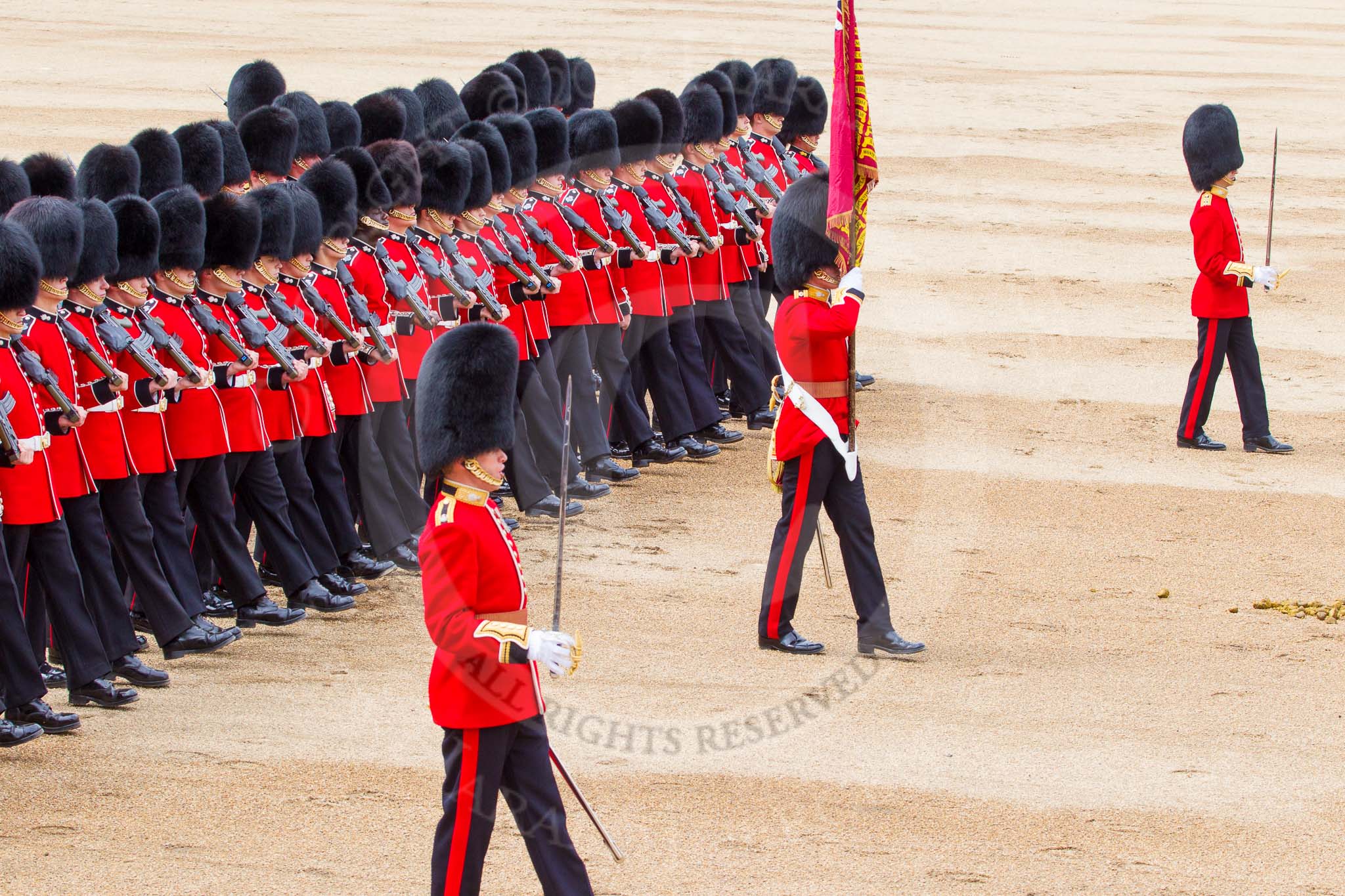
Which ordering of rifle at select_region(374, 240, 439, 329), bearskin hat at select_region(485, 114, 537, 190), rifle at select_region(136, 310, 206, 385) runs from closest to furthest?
1. rifle at select_region(136, 310, 206, 385)
2. rifle at select_region(374, 240, 439, 329)
3. bearskin hat at select_region(485, 114, 537, 190)

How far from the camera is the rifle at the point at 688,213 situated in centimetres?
786

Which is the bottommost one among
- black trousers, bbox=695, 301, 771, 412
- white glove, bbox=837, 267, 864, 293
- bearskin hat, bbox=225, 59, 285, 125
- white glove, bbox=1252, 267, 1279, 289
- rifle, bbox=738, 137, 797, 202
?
black trousers, bbox=695, 301, 771, 412

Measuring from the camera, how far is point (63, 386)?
499 cm

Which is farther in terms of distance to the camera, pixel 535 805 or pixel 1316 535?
pixel 1316 535

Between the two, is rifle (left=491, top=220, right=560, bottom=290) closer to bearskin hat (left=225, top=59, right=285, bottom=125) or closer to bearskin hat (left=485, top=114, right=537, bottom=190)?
bearskin hat (left=485, top=114, right=537, bottom=190)

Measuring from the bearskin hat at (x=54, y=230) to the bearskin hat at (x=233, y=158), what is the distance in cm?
154

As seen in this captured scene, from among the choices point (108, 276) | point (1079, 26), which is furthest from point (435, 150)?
point (1079, 26)

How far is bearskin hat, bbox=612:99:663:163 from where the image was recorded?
306 inches

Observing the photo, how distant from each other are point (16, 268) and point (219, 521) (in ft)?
3.63

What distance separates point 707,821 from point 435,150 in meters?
3.04

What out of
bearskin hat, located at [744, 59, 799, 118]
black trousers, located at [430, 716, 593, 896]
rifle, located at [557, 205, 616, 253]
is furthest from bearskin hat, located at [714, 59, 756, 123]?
black trousers, located at [430, 716, 593, 896]

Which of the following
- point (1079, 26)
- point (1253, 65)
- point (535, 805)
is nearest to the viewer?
point (535, 805)

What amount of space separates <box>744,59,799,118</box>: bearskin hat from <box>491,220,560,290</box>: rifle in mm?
2080

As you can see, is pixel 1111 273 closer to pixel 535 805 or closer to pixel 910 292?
pixel 910 292
